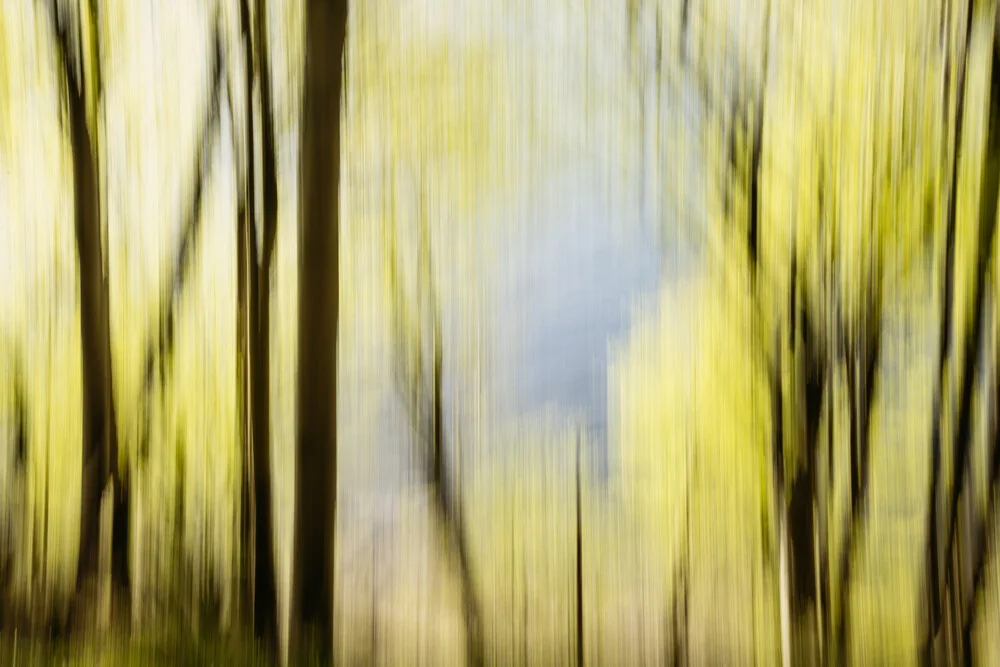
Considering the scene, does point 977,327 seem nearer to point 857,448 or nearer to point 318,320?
point 857,448

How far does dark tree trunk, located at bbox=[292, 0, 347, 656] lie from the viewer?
0.62 meters

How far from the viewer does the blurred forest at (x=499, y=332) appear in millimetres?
573

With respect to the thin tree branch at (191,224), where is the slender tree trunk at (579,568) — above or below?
below

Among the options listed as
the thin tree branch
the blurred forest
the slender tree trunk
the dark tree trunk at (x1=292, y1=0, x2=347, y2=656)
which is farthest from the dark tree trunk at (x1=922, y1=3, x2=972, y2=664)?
the thin tree branch

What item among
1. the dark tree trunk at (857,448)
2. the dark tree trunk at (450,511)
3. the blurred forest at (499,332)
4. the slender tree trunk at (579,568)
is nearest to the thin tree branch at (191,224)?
the blurred forest at (499,332)

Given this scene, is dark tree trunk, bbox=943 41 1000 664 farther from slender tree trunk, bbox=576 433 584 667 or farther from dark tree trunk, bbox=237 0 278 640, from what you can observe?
dark tree trunk, bbox=237 0 278 640

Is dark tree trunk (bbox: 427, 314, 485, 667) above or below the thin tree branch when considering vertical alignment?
below

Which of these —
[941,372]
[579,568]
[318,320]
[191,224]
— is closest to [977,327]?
[941,372]

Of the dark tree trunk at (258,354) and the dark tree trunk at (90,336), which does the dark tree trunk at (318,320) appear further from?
the dark tree trunk at (90,336)

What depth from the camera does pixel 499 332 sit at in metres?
0.60

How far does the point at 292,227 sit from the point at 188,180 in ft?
0.31

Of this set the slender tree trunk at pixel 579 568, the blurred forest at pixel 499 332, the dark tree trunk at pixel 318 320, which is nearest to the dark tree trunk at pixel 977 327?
the blurred forest at pixel 499 332

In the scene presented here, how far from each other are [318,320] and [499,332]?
146 millimetres

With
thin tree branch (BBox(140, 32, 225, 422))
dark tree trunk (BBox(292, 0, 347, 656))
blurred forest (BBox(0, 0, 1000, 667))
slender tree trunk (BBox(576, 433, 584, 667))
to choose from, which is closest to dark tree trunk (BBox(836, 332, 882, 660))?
blurred forest (BBox(0, 0, 1000, 667))
